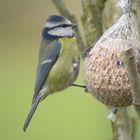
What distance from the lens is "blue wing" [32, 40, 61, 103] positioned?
2.56 meters

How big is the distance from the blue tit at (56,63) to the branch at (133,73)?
95 centimetres

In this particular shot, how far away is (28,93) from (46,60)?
1145mm

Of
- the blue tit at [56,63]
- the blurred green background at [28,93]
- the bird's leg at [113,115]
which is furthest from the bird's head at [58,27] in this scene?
the blurred green background at [28,93]

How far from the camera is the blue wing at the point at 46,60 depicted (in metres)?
2.56

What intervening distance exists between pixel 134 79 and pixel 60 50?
1.09 metres

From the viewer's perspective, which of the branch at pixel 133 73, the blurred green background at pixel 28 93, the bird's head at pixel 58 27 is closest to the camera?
the branch at pixel 133 73

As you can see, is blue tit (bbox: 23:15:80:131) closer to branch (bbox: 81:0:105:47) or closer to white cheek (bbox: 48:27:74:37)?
white cheek (bbox: 48:27:74:37)

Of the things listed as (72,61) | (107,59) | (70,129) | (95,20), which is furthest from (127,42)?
(70,129)

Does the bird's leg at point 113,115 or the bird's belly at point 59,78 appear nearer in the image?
the bird's leg at point 113,115

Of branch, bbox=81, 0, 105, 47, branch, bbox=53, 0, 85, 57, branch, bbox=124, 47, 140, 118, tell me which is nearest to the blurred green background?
branch, bbox=53, 0, 85, 57

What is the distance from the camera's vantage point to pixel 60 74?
101 inches

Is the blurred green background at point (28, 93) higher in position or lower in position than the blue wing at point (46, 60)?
lower

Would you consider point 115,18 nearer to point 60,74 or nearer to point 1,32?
point 60,74

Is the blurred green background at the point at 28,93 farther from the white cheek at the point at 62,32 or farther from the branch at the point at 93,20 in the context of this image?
the branch at the point at 93,20
